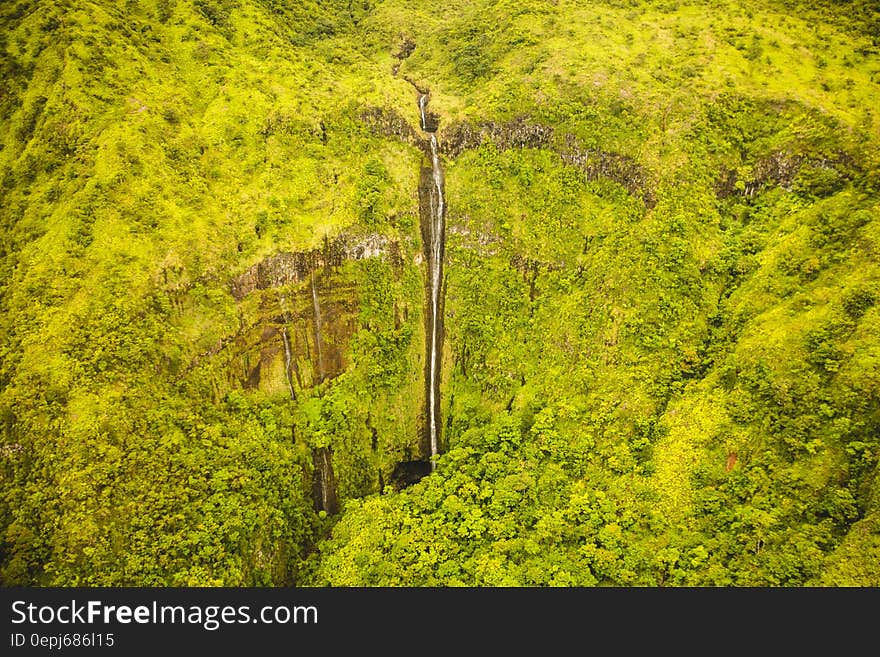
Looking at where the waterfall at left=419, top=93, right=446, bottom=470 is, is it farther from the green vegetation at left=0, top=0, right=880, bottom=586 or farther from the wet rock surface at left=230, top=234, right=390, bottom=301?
the wet rock surface at left=230, top=234, right=390, bottom=301

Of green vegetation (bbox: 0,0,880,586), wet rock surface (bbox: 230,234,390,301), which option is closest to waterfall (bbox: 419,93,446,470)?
green vegetation (bbox: 0,0,880,586)

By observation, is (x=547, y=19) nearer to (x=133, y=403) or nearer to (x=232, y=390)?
(x=232, y=390)

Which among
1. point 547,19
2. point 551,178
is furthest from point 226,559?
point 547,19

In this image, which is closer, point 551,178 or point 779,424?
point 779,424

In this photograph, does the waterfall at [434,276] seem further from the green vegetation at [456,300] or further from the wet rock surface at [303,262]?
the wet rock surface at [303,262]

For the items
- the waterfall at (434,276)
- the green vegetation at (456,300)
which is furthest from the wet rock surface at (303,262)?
the waterfall at (434,276)

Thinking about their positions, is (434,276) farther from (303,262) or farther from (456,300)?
(303,262)

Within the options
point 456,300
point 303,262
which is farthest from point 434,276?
point 303,262

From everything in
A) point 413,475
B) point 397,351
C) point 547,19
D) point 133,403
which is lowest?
point 413,475
